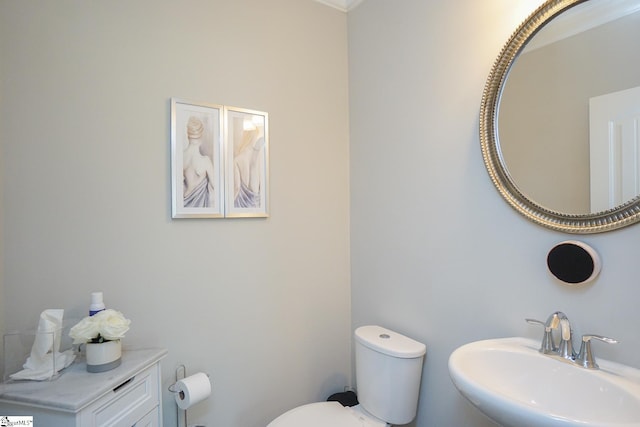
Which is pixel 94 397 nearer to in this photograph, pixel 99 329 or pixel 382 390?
pixel 99 329

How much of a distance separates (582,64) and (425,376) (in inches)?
54.4

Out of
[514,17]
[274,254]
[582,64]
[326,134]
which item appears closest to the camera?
[582,64]

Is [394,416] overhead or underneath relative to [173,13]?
underneath

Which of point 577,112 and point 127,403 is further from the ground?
point 577,112

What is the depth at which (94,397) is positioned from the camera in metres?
0.98

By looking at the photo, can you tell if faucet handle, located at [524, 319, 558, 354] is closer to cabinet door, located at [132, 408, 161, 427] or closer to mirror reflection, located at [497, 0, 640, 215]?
mirror reflection, located at [497, 0, 640, 215]

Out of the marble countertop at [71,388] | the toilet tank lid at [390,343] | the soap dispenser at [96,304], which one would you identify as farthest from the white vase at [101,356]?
the toilet tank lid at [390,343]

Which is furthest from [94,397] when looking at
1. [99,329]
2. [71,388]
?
[99,329]

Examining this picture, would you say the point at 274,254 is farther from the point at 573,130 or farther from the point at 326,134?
the point at 573,130

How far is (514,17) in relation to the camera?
114cm

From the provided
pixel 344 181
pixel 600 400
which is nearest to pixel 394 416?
pixel 600 400

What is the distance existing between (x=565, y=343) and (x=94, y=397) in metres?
1.46

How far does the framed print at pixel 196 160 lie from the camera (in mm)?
1454

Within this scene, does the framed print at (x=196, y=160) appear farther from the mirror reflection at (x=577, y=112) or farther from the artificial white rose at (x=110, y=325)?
the mirror reflection at (x=577, y=112)
